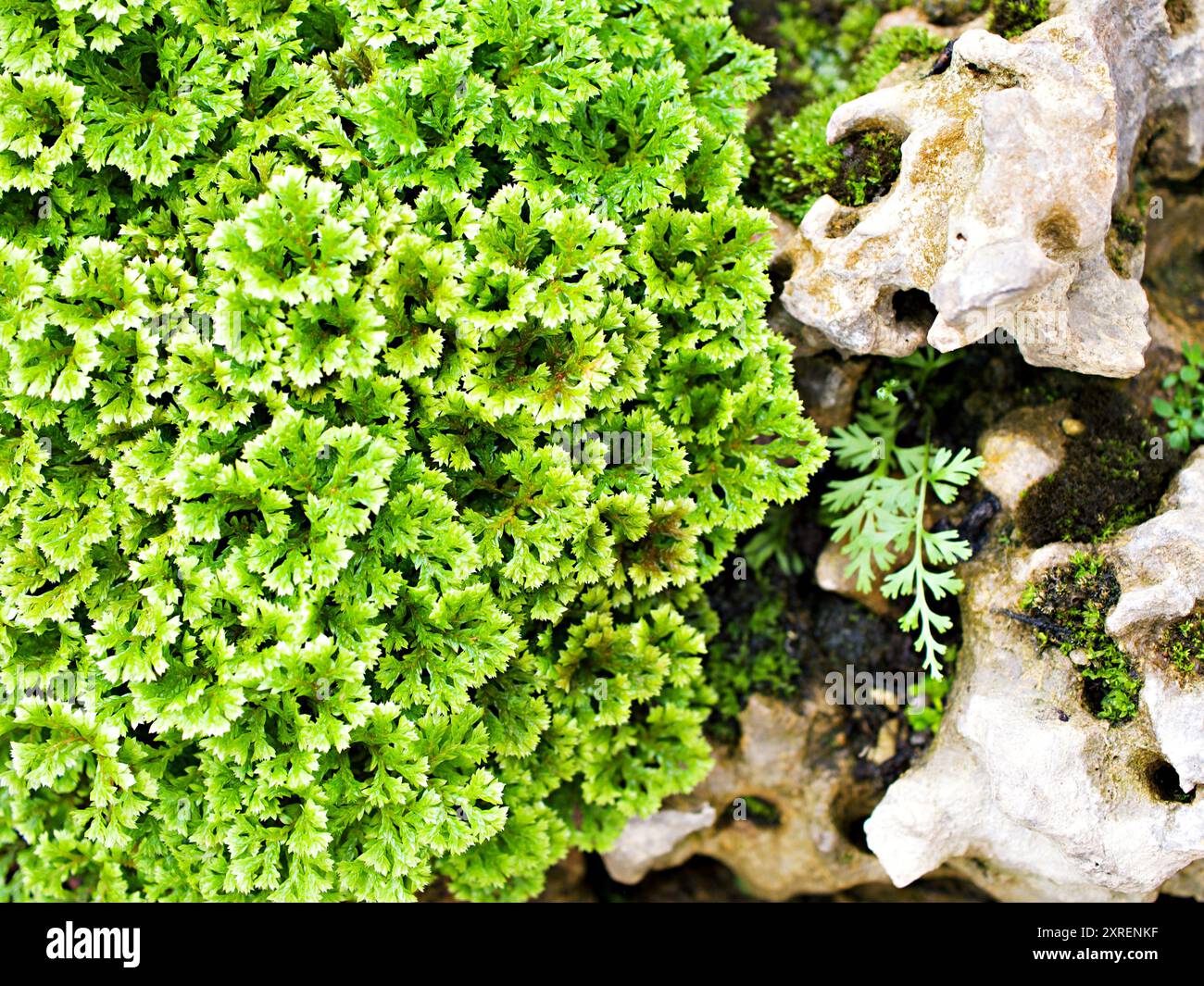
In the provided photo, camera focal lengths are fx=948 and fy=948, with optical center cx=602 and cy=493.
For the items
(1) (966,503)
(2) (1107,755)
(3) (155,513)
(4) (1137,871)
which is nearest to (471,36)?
(3) (155,513)

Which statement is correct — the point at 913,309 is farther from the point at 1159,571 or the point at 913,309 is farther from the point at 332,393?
the point at 332,393

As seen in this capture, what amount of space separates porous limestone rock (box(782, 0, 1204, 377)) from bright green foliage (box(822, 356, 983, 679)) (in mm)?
570

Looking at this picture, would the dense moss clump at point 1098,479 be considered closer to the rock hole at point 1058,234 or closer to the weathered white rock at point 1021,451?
the weathered white rock at point 1021,451

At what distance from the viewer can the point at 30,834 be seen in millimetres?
4633

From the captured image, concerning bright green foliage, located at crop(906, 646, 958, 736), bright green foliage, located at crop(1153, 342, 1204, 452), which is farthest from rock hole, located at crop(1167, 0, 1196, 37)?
bright green foliage, located at crop(906, 646, 958, 736)

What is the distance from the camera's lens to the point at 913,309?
4.48 meters

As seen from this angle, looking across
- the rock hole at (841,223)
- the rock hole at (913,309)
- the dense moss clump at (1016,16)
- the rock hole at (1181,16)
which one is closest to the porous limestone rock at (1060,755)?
the rock hole at (913,309)

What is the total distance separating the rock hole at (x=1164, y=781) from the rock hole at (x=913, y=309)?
85.6 inches

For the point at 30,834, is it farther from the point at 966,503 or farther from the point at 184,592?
the point at 966,503

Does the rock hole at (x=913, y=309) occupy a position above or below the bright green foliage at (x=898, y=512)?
above

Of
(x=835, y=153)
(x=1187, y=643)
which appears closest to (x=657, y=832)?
(x=1187, y=643)

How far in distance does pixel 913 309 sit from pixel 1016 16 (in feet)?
4.78

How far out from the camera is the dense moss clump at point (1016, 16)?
4359 mm

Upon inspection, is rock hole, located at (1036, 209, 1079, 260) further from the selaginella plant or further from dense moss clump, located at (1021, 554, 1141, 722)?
dense moss clump, located at (1021, 554, 1141, 722)
